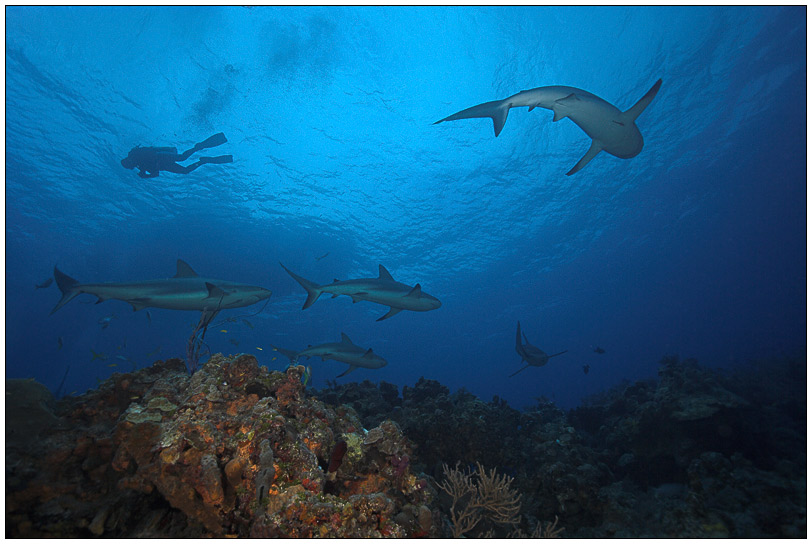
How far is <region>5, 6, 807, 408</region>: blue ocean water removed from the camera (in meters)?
17.6

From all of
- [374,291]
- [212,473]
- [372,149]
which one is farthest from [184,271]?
[372,149]

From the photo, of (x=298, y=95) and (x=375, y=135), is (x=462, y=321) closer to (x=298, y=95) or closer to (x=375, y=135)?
(x=375, y=135)

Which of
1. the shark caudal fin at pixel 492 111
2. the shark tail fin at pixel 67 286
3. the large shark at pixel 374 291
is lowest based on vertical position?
the shark tail fin at pixel 67 286

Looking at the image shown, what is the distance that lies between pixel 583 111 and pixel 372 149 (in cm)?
2182

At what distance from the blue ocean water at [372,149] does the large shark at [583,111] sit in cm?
694

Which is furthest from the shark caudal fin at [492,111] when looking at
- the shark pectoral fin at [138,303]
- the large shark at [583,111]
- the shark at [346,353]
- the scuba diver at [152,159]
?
the scuba diver at [152,159]

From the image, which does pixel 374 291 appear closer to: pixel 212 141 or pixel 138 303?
pixel 138 303

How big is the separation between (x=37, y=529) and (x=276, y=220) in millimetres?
28682

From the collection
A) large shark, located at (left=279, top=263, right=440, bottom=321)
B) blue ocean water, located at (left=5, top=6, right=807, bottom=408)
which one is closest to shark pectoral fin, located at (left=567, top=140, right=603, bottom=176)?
large shark, located at (left=279, top=263, right=440, bottom=321)

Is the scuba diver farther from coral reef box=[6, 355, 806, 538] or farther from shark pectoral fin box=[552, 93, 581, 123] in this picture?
shark pectoral fin box=[552, 93, 581, 123]

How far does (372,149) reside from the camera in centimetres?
2461

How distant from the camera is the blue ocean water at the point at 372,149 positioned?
17.6 metres

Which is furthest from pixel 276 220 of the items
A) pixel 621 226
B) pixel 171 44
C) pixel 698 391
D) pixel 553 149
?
pixel 621 226

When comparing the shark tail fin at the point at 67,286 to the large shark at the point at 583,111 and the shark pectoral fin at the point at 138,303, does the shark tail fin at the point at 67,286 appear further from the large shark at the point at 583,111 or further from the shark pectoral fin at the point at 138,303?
the large shark at the point at 583,111
